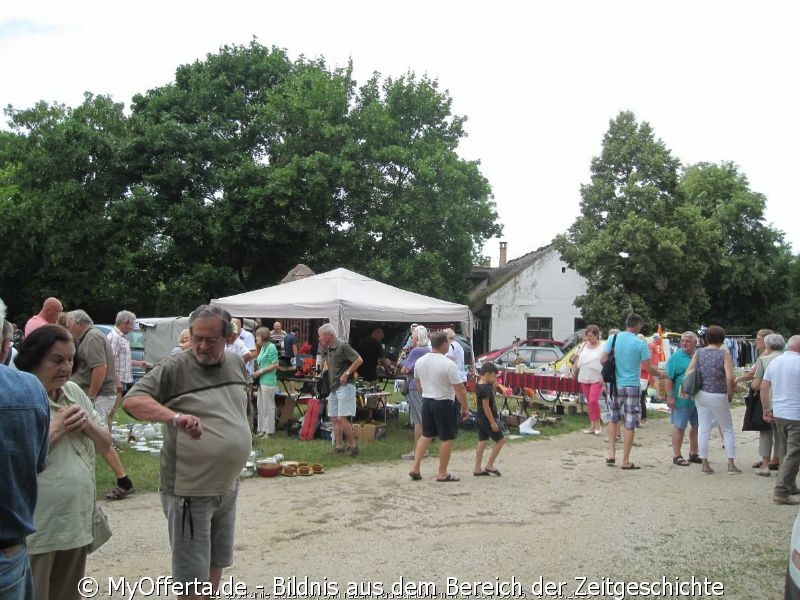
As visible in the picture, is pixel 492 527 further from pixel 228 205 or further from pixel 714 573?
pixel 228 205

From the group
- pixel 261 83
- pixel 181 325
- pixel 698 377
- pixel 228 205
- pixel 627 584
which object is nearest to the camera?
pixel 627 584

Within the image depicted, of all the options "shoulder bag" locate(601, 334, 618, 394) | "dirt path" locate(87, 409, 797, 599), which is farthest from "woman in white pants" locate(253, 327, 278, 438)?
"shoulder bag" locate(601, 334, 618, 394)

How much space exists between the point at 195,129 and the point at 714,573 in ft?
85.6

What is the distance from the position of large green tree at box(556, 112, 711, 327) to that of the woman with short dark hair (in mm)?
28800

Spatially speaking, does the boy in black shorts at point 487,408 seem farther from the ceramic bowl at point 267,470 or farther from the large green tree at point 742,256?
the large green tree at point 742,256

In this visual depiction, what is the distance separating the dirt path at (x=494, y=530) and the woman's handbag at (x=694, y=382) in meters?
1.02

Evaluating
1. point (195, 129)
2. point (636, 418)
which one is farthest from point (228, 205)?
point (636, 418)

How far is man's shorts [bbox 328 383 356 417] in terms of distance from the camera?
9648 millimetres

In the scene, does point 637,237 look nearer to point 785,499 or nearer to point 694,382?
point 694,382

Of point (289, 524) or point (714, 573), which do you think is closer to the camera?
point (714, 573)

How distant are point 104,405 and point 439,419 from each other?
3565 mm

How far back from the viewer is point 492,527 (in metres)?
6.23

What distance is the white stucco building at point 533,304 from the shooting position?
35.9 metres

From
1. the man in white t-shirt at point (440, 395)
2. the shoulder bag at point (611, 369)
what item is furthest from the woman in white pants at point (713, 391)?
the man in white t-shirt at point (440, 395)
